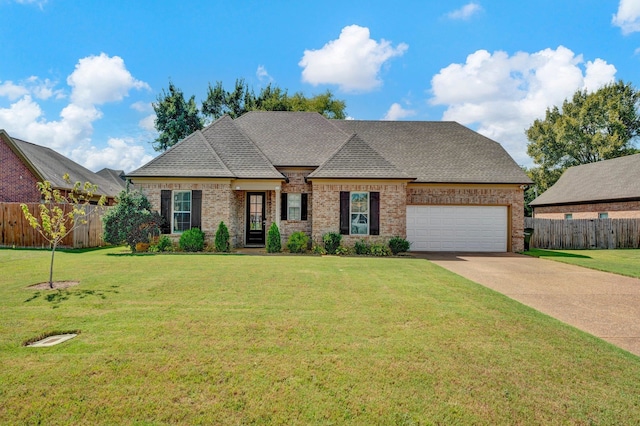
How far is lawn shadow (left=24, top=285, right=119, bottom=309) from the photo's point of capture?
6128mm

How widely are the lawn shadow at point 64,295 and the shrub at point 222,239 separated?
685cm

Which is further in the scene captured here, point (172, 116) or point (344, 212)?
point (172, 116)

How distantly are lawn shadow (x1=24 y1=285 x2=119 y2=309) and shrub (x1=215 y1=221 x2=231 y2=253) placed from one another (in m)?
6.85

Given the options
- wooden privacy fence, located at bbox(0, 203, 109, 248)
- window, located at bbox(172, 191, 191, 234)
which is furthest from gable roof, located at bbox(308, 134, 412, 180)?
wooden privacy fence, located at bbox(0, 203, 109, 248)

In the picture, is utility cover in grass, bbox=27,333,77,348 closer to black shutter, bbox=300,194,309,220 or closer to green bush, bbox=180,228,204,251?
green bush, bbox=180,228,204,251

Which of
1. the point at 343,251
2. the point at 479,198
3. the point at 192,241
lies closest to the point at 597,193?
the point at 479,198

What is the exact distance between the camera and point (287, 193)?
1554cm

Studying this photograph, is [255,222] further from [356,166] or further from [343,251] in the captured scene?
[356,166]

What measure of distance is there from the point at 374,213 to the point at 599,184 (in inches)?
792

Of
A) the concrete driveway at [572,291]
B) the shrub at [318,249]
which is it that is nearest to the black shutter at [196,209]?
the shrub at [318,249]

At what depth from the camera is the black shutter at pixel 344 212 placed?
14516mm

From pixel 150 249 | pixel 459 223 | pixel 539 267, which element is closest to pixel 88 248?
pixel 150 249

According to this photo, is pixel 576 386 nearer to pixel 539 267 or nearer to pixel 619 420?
pixel 619 420

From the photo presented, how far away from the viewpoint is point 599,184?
78.8ft
